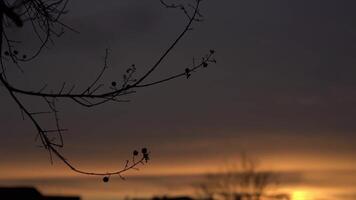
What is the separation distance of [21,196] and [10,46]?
2674 cm

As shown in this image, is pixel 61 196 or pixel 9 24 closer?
pixel 9 24

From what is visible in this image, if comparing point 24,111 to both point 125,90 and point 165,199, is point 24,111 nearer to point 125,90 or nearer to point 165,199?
point 125,90

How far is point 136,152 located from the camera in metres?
6.06

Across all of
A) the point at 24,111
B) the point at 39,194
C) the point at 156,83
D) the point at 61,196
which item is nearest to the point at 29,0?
the point at 24,111

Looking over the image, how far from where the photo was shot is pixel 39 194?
1390 inches

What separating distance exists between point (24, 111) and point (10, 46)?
2.86 ft

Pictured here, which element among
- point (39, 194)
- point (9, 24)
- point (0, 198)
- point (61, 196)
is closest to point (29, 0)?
point (9, 24)

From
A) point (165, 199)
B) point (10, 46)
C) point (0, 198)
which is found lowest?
point (10, 46)

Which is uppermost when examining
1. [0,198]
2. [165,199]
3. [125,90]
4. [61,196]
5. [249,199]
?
[165,199]

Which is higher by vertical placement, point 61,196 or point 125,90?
point 61,196

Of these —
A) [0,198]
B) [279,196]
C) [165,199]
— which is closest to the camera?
[0,198]

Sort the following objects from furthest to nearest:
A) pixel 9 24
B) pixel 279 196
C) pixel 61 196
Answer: pixel 279 196
pixel 61 196
pixel 9 24

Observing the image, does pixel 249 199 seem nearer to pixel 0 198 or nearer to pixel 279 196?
pixel 279 196

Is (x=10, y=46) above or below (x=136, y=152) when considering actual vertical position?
above
